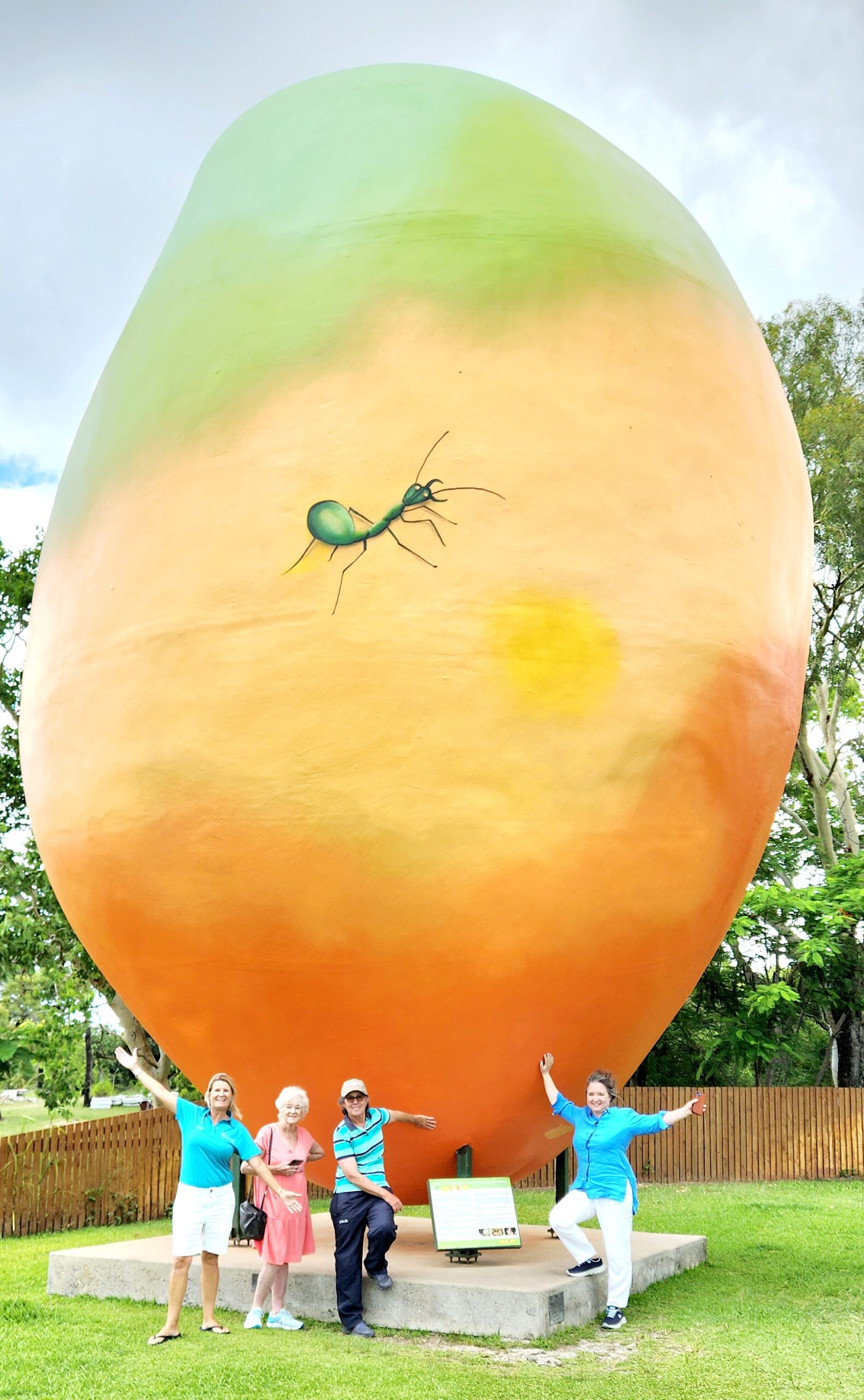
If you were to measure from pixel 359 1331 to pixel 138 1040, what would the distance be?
1091 cm

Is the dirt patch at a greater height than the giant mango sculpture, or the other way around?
the giant mango sculpture

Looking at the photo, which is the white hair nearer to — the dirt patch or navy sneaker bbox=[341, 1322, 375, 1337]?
navy sneaker bbox=[341, 1322, 375, 1337]

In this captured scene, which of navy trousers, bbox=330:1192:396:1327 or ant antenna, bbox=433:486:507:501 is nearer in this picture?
navy trousers, bbox=330:1192:396:1327

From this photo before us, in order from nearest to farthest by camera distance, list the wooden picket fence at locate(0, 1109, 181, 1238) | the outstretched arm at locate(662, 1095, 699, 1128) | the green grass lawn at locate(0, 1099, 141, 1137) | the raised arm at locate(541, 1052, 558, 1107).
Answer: the outstretched arm at locate(662, 1095, 699, 1128)
the raised arm at locate(541, 1052, 558, 1107)
the wooden picket fence at locate(0, 1109, 181, 1238)
the green grass lawn at locate(0, 1099, 141, 1137)

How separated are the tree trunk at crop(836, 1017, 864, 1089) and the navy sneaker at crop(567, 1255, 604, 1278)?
16322 mm

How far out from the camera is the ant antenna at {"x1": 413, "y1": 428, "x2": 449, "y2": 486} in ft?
25.1

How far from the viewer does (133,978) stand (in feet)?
27.6

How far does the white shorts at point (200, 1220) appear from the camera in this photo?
275 inches

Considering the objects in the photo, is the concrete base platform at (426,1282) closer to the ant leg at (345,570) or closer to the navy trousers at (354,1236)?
the navy trousers at (354,1236)

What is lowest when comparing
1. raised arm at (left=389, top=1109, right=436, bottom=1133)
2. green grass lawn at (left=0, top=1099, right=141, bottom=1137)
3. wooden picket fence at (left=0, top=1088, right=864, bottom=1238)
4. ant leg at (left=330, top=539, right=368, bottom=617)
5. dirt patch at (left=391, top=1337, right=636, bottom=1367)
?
green grass lawn at (left=0, top=1099, right=141, bottom=1137)

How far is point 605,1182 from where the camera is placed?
7.67 meters

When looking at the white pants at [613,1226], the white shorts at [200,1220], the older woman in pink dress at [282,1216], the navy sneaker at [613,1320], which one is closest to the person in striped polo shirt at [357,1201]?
the older woman in pink dress at [282,1216]

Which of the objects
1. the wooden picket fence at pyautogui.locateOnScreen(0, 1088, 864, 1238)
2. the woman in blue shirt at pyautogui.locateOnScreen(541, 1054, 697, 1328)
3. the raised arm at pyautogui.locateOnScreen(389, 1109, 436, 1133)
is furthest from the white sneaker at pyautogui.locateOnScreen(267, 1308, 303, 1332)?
the wooden picket fence at pyautogui.locateOnScreen(0, 1088, 864, 1238)

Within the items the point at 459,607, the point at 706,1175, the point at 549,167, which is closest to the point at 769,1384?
the point at 459,607
